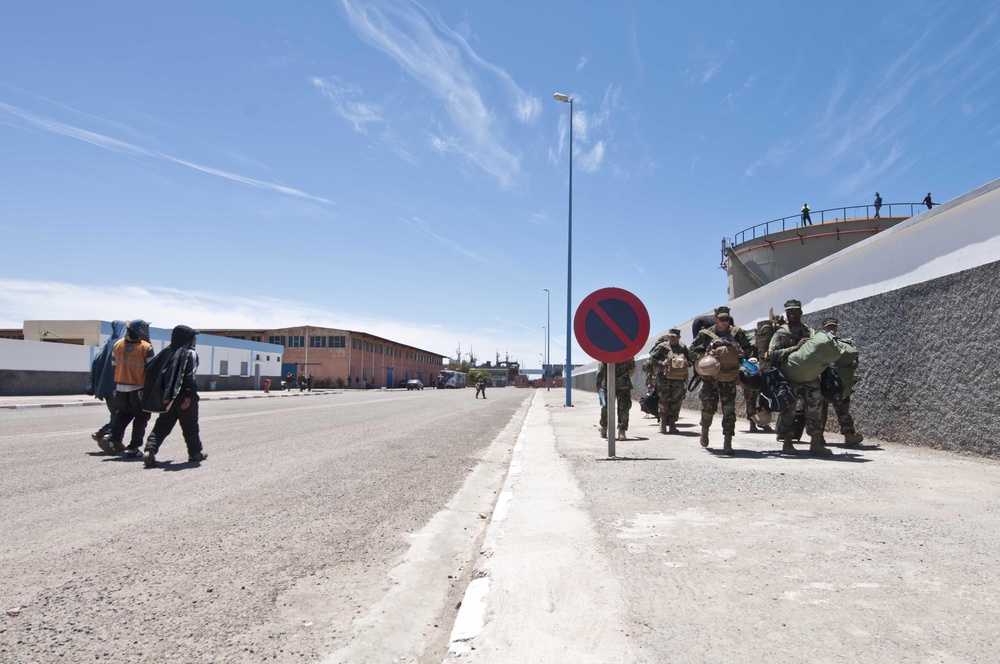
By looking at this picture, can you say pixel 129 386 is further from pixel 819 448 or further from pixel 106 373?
pixel 819 448

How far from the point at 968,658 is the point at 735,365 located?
489 cm

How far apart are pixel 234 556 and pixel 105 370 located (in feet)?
19.2

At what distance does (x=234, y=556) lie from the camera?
3480 mm

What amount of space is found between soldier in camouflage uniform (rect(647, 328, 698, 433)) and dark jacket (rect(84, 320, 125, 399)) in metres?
7.59

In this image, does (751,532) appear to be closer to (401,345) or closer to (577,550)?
(577,550)

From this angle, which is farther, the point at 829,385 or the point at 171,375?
the point at 171,375

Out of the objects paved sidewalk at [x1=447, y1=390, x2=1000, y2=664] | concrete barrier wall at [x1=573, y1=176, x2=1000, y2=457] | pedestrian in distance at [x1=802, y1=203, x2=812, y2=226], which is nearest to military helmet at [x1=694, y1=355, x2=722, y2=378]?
paved sidewalk at [x1=447, y1=390, x2=1000, y2=664]

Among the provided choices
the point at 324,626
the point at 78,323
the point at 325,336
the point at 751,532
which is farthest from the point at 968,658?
the point at 325,336

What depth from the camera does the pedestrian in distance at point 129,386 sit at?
7.52 metres

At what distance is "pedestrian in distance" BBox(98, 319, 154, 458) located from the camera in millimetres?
7520

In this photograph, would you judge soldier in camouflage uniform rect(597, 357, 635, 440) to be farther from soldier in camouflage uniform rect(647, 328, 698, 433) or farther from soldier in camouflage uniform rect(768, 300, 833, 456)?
soldier in camouflage uniform rect(768, 300, 833, 456)

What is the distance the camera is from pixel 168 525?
4.16 meters

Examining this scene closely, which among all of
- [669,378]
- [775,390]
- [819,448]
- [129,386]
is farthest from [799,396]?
[129,386]

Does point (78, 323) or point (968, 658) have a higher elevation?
point (78, 323)
